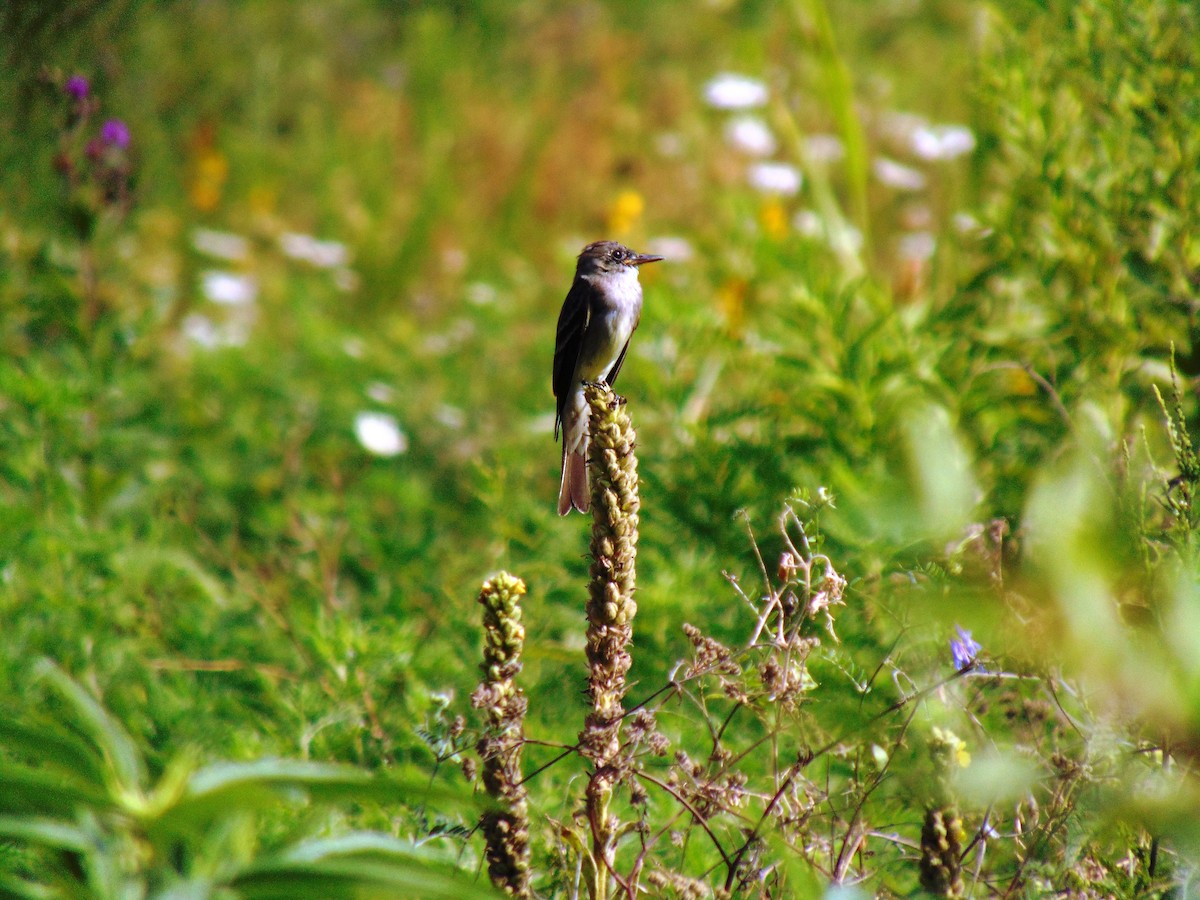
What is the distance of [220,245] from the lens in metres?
5.19

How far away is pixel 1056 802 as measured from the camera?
140 centimetres

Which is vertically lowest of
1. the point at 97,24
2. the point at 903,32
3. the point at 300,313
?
the point at 300,313

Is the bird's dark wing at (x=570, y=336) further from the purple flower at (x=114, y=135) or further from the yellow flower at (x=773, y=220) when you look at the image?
the yellow flower at (x=773, y=220)

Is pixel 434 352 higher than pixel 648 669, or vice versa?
pixel 434 352

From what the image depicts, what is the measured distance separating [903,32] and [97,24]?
532 centimetres

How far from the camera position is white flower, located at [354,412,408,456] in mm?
3369

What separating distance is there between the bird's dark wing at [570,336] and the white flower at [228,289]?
7.50ft

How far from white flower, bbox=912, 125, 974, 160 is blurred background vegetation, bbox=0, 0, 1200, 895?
0.03m

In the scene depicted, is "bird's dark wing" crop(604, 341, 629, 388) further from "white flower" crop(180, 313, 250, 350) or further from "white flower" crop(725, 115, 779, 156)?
"white flower" crop(725, 115, 779, 156)

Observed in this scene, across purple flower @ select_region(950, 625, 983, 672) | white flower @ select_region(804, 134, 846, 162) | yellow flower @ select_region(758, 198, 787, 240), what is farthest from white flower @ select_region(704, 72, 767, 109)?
purple flower @ select_region(950, 625, 983, 672)

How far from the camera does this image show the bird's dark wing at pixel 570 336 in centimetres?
282

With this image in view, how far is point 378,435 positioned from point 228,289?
1.64 m

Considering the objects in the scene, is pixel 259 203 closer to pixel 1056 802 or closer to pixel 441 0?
pixel 441 0

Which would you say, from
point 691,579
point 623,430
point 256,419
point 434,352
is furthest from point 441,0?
point 623,430
